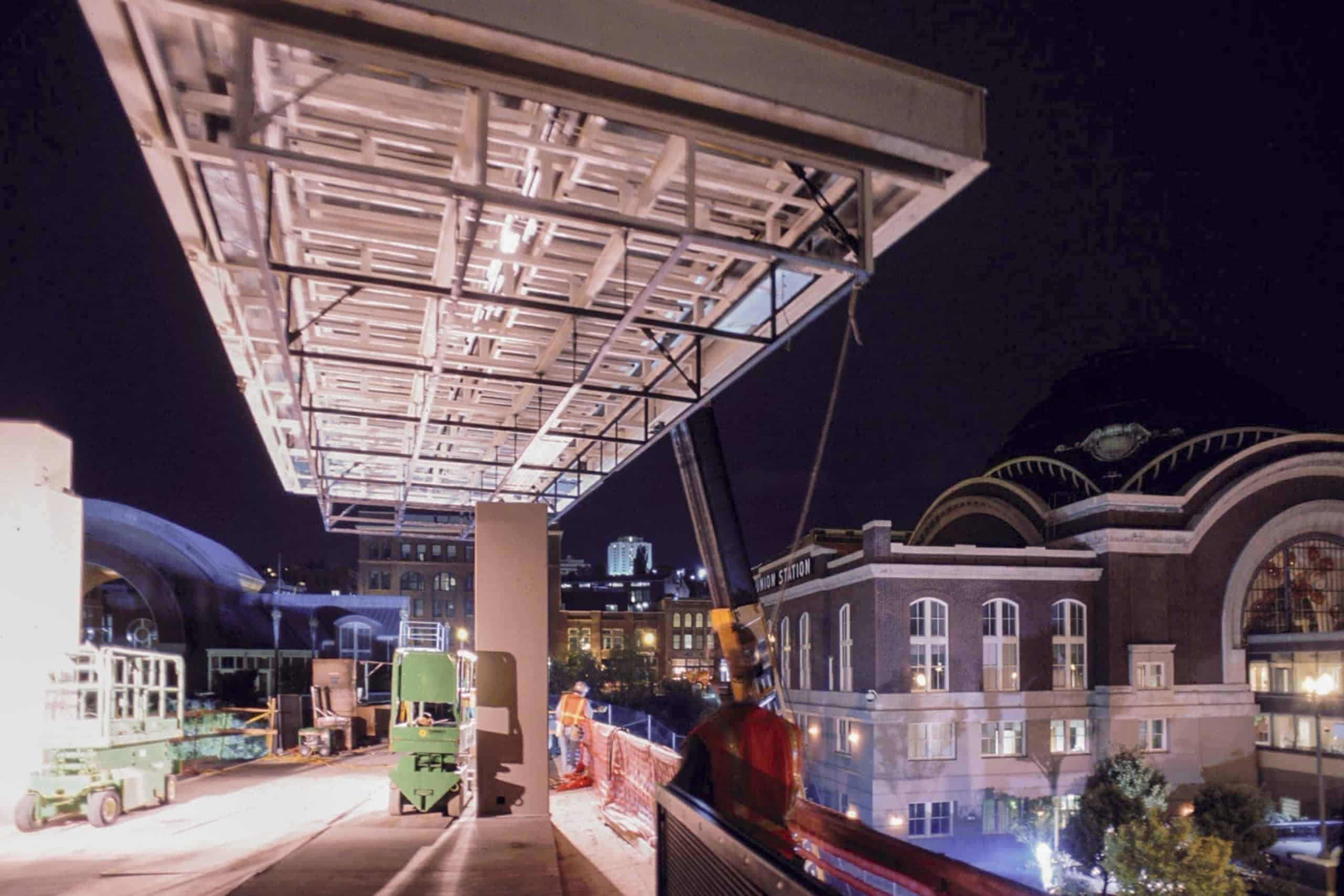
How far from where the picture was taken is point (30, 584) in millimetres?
13086

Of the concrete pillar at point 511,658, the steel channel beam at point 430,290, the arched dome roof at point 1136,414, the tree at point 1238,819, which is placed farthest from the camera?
the arched dome roof at point 1136,414

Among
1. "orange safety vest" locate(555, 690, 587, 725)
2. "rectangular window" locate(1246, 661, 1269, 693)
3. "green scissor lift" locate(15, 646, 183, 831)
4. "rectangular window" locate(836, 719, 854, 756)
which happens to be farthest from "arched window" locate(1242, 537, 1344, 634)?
"green scissor lift" locate(15, 646, 183, 831)

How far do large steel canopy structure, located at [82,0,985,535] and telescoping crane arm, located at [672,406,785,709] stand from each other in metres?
0.62

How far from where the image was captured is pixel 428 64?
4.78 metres

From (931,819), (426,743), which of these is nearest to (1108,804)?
(931,819)

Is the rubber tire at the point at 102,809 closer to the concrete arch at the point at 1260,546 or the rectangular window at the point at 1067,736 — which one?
the rectangular window at the point at 1067,736

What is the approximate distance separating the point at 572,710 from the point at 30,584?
846 centimetres

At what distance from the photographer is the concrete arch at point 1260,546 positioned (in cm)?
4938

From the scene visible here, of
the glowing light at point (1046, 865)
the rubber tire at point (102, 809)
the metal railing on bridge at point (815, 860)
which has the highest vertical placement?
the metal railing on bridge at point (815, 860)

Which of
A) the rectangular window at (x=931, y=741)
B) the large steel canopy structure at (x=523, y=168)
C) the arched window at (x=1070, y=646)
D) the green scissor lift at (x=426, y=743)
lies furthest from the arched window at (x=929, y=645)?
the large steel canopy structure at (x=523, y=168)

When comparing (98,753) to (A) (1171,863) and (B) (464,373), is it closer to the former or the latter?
(B) (464,373)

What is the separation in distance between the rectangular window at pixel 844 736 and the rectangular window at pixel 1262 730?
21.2 meters

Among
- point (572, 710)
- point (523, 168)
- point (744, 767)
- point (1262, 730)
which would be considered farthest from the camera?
point (1262, 730)

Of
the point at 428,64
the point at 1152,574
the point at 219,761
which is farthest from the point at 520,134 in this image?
the point at 1152,574
